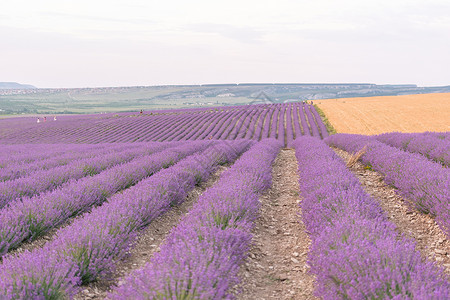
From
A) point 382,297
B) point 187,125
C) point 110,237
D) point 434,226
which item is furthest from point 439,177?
point 187,125

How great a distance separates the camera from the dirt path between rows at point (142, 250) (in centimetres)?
293

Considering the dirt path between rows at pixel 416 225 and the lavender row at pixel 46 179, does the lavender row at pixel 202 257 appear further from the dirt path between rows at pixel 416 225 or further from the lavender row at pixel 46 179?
the lavender row at pixel 46 179

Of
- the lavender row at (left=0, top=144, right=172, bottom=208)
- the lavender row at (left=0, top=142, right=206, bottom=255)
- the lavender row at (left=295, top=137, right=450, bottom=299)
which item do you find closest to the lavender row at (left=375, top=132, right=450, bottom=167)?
the lavender row at (left=295, top=137, right=450, bottom=299)

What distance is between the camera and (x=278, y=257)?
148 inches

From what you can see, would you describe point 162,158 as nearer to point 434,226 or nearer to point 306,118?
point 434,226

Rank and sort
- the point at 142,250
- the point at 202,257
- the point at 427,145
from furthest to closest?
the point at 427,145
the point at 142,250
the point at 202,257

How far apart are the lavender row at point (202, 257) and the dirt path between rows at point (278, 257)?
0.98 ft

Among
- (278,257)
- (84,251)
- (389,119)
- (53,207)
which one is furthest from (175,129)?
(84,251)

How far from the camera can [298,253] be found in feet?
12.5

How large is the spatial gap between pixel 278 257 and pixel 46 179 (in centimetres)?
453

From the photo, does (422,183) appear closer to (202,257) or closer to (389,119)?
(202,257)

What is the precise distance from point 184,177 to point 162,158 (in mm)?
2177

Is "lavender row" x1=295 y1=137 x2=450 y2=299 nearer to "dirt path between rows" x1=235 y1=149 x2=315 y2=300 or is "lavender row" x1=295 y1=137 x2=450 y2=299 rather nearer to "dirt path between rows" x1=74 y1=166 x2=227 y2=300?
"dirt path between rows" x1=235 y1=149 x2=315 y2=300

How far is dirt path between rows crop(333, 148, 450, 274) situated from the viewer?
3571 millimetres
